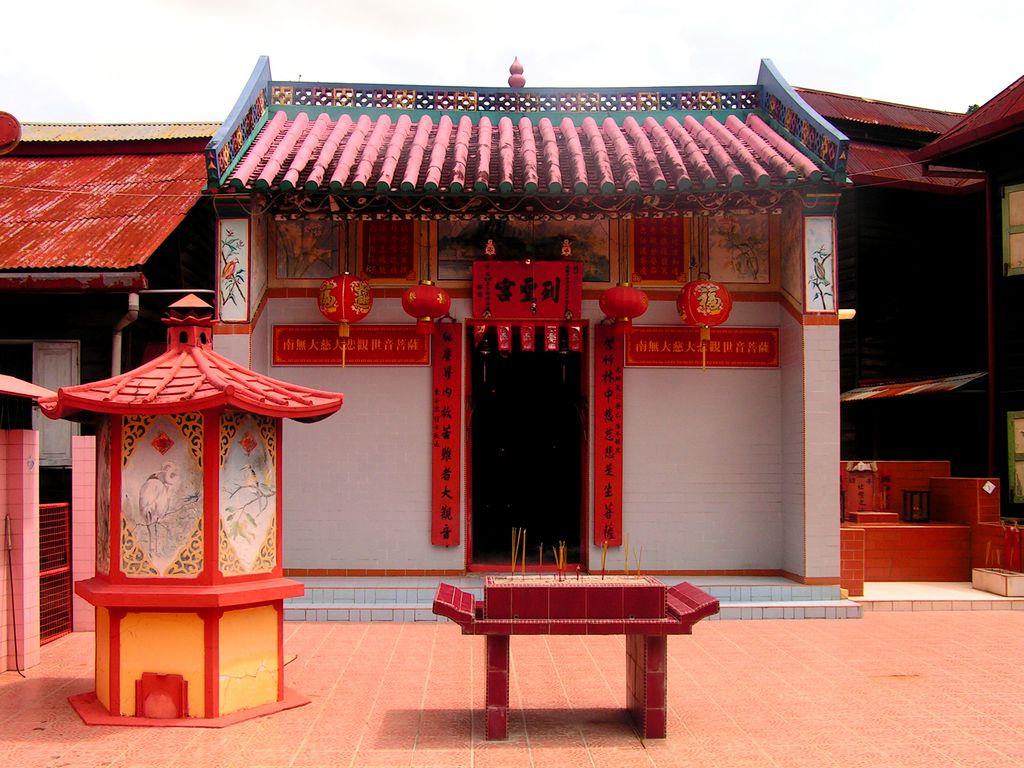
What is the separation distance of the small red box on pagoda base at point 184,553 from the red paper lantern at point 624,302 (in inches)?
179

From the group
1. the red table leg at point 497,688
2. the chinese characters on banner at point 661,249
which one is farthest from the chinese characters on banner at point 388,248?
the red table leg at point 497,688

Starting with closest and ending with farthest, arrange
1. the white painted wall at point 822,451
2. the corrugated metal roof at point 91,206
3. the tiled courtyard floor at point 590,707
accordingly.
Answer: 1. the tiled courtyard floor at point 590,707
2. the white painted wall at point 822,451
3. the corrugated metal roof at point 91,206

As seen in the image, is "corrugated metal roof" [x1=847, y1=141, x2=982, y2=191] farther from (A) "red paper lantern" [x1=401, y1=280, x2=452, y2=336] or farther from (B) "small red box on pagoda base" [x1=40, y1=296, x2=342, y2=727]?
(B) "small red box on pagoda base" [x1=40, y1=296, x2=342, y2=727]

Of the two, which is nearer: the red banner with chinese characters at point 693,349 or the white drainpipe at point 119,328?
the red banner with chinese characters at point 693,349

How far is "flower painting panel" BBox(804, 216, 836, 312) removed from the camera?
34.4 ft

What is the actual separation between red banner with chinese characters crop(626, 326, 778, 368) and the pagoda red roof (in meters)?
5.03

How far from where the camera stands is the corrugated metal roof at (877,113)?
18.2 metres

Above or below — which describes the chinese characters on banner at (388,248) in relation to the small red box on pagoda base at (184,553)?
above

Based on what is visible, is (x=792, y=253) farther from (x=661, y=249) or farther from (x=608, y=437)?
(x=608, y=437)

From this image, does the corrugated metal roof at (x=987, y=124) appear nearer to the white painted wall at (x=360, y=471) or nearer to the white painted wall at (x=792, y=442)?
the white painted wall at (x=792, y=442)

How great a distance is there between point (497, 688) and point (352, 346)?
5.68 meters

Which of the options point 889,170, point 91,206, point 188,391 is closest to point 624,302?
point 188,391

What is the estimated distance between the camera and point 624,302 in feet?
34.5

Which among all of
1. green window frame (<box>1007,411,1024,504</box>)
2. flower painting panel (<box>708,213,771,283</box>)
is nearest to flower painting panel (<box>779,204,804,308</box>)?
flower painting panel (<box>708,213,771,283</box>)
